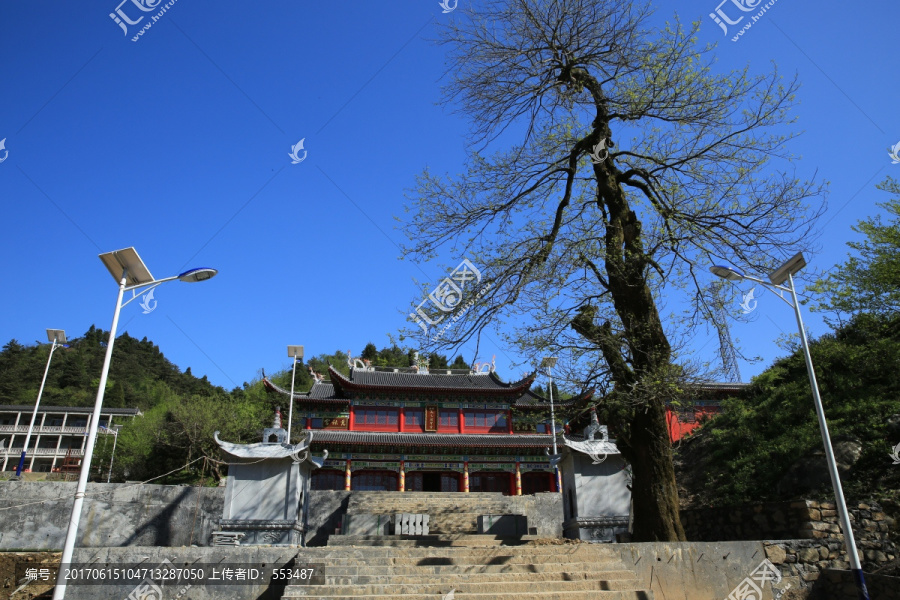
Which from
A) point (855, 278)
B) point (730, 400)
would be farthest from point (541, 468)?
point (855, 278)

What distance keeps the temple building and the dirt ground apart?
48.9ft

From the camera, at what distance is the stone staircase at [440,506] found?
2074 centimetres

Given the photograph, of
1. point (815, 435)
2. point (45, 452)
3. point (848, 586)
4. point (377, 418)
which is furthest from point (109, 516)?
point (45, 452)

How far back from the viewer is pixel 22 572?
14570mm

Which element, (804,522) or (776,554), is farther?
(804,522)

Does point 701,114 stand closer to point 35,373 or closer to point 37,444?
point 37,444

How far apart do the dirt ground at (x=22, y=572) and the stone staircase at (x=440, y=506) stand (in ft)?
29.2

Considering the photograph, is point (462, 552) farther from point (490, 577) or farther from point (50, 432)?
point (50, 432)

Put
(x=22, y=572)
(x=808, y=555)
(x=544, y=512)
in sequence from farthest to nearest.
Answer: (x=544, y=512) → (x=22, y=572) → (x=808, y=555)

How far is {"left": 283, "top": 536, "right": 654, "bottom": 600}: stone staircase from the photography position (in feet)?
26.8

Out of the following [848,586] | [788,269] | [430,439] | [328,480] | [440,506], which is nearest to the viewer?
[848,586]

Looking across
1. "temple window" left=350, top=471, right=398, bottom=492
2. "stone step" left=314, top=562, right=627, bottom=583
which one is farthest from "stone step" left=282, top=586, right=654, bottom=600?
"temple window" left=350, top=471, right=398, bottom=492

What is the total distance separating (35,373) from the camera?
64.9m

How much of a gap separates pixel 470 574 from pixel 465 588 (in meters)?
0.42
